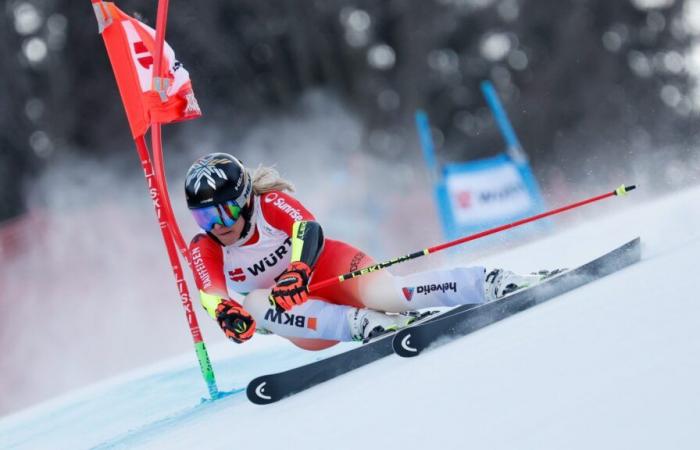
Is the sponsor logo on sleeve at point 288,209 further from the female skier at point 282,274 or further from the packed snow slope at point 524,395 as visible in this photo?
the packed snow slope at point 524,395

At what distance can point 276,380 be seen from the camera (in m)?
3.72

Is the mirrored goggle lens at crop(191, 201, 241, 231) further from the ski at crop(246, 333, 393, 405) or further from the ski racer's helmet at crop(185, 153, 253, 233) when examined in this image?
the ski at crop(246, 333, 393, 405)

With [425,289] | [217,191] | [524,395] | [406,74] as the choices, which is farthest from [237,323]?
[406,74]

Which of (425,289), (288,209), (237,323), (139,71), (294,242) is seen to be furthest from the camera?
(139,71)

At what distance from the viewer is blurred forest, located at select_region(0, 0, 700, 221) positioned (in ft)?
51.1

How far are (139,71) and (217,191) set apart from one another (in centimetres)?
120

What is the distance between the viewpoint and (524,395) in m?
2.46

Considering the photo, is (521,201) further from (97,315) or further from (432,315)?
(432,315)

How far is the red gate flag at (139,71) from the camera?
493 centimetres

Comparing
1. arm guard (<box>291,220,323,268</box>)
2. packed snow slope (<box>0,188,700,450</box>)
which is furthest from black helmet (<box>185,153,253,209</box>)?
packed snow slope (<box>0,188,700,450</box>)

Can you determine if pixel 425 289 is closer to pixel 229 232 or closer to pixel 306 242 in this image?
pixel 306 242

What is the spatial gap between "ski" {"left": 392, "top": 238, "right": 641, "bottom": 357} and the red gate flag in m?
1.84

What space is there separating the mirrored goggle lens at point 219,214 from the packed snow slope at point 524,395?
2.33 feet

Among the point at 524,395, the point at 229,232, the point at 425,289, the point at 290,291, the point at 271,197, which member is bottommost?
the point at 524,395
